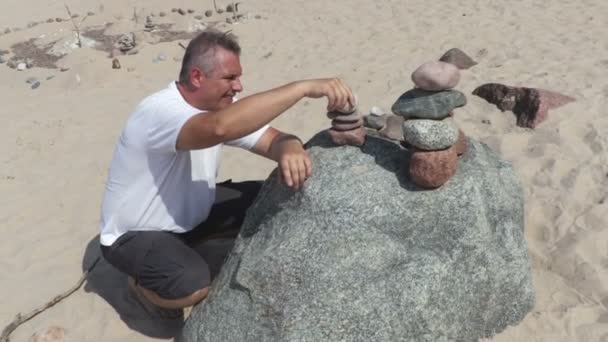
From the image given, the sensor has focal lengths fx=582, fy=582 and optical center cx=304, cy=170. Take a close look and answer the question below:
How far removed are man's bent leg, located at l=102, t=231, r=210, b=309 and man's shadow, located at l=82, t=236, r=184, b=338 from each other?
25 cm

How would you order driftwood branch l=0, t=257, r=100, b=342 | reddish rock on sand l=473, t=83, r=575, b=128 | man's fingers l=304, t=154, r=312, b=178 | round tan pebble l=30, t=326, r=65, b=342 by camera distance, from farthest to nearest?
reddish rock on sand l=473, t=83, r=575, b=128, driftwood branch l=0, t=257, r=100, b=342, round tan pebble l=30, t=326, r=65, b=342, man's fingers l=304, t=154, r=312, b=178

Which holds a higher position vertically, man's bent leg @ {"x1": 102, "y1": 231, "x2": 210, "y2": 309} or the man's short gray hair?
the man's short gray hair

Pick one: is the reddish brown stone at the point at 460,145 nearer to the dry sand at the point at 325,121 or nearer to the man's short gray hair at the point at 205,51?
the dry sand at the point at 325,121

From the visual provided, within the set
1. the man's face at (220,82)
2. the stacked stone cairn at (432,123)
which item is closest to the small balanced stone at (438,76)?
the stacked stone cairn at (432,123)

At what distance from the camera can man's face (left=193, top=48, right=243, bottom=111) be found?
2.96 metres

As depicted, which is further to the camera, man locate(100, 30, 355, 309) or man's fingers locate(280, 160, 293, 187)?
man's fingers locate(280, 160, 293, 187)

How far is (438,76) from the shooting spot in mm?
2727

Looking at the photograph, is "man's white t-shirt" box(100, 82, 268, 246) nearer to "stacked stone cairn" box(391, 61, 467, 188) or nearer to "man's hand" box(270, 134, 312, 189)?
"man's hand" box(270, 134, 312, 189)

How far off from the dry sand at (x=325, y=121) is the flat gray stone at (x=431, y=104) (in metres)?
1.23

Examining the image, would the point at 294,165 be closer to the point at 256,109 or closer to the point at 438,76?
the point at 256,109

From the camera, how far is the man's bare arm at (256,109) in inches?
101

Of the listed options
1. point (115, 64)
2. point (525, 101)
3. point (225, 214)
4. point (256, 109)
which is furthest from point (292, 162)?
point (115, 64)

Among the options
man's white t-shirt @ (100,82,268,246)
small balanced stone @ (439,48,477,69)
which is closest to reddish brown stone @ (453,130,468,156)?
man's white t-shirt @ (100,82,268,246)

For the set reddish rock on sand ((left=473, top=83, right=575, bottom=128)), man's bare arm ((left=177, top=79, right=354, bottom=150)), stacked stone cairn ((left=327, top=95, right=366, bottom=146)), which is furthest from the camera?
reddish rock on sand ((left=473, top=83, right=575, bottom=128))
